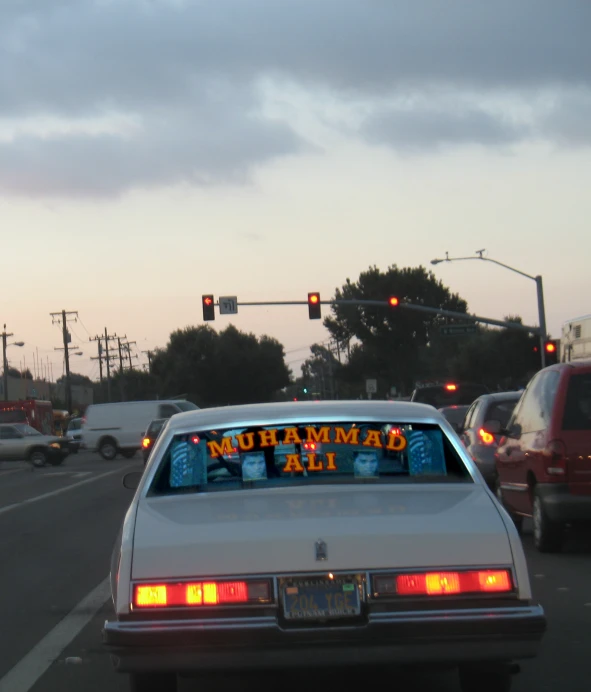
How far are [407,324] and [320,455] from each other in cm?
7804

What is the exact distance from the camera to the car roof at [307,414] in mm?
5582

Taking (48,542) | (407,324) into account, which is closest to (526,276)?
(48,542)

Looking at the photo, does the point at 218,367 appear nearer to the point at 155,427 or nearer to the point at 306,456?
the point at 155,427

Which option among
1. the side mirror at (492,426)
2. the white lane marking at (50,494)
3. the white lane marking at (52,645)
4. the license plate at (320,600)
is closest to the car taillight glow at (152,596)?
the license plate at (320,600)

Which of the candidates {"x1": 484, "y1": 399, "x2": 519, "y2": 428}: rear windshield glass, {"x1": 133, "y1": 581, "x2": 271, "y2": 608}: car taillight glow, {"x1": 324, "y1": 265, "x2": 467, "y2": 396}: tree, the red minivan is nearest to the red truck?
{"x1": 324, "y1": 265, "x2": 467, "y2": 396}: tree

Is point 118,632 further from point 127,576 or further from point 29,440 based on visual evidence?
point 29,440

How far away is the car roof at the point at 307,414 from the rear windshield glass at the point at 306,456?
5 cm

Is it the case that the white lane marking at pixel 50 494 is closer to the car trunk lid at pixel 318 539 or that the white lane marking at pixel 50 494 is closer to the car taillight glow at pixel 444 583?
the car trunk lid at pixel 318 539

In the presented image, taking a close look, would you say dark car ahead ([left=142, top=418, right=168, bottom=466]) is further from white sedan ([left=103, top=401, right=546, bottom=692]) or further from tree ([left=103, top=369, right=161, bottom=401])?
tree ([left=103, top=369, right=161, bottom=401])

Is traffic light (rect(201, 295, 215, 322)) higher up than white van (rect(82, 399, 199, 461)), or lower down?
higher up

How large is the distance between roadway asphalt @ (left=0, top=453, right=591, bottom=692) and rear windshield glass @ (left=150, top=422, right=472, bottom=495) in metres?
Answer: 1.01

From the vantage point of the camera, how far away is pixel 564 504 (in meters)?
9.64

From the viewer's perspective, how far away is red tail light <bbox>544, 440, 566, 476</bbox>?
9742 millimetres

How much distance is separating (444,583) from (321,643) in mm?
576
